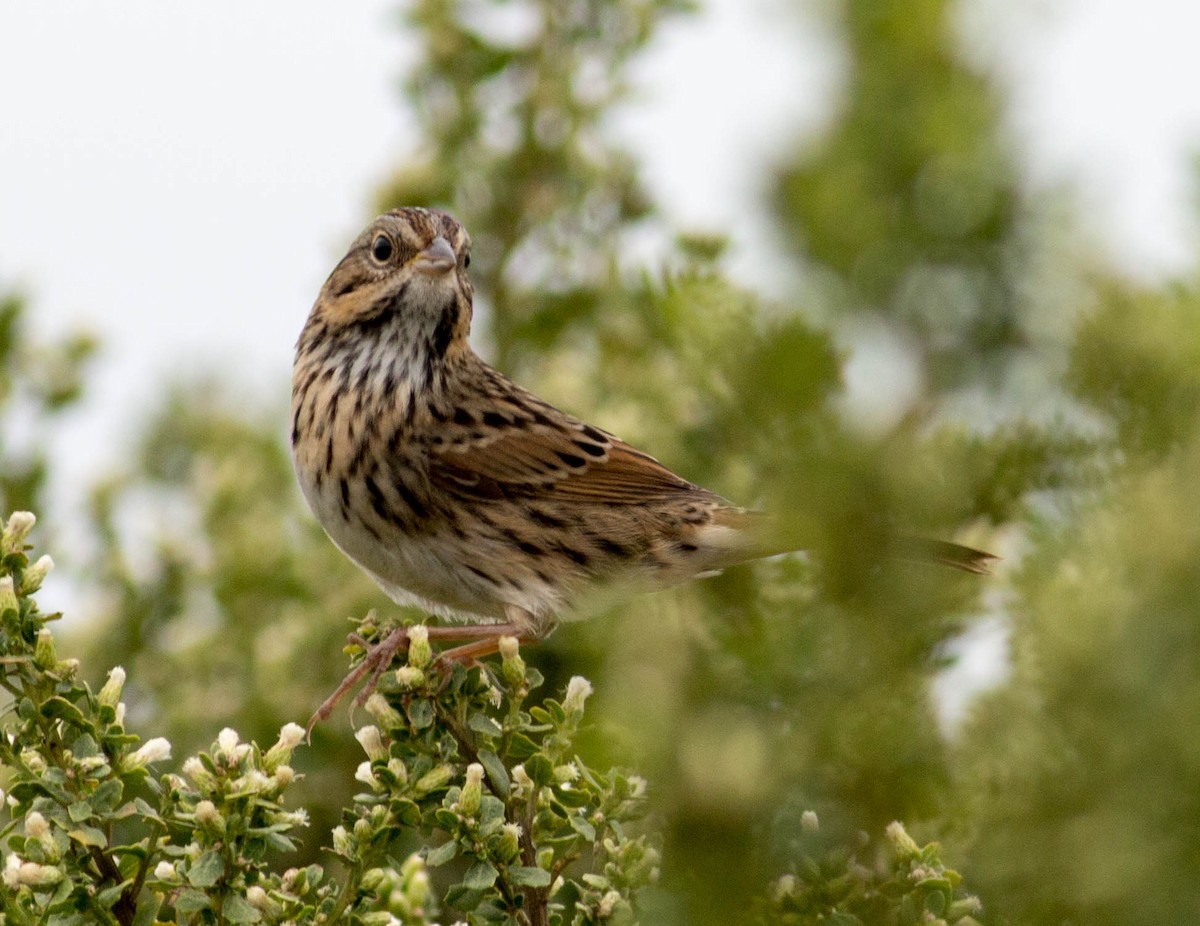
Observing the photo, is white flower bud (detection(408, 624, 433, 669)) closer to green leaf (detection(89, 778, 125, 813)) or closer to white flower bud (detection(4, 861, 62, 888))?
green leaf (detection(89, 778, 125, 813))

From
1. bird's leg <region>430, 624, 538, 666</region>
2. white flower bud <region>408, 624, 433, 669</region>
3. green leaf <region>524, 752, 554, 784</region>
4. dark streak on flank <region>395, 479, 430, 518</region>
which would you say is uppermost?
dark streak on flank <region>395, 479, 430, 518</region>

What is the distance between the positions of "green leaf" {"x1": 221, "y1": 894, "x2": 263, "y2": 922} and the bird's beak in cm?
271

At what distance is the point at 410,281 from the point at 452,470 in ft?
1.96

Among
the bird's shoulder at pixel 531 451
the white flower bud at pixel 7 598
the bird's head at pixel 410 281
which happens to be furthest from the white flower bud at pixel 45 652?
the bird's head at pixel 410 281

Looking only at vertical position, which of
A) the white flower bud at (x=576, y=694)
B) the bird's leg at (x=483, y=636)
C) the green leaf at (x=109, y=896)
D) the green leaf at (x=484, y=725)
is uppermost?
the bird's leg at (x=483, y=636)

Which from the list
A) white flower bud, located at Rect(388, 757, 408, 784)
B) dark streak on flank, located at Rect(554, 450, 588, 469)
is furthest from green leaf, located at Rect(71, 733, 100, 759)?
dark streak on flank, located at Rect(554, 450, 588, 469)

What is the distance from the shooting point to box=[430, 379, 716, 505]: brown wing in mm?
4633

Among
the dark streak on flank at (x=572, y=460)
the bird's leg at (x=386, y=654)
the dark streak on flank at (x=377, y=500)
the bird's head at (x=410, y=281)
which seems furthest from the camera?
the dark streak on flank at (x=572, y=460)

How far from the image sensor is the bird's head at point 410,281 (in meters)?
4.61

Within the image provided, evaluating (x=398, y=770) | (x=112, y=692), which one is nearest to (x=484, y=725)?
(x=398, y=770)

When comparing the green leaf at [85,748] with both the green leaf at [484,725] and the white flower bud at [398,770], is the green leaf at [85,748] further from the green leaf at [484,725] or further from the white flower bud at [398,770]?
the green leaf at [484,725]

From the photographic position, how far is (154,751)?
2283 mm

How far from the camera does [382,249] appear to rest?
15.7 feet

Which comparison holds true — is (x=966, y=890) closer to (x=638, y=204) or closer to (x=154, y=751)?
(x=154, y=751)
